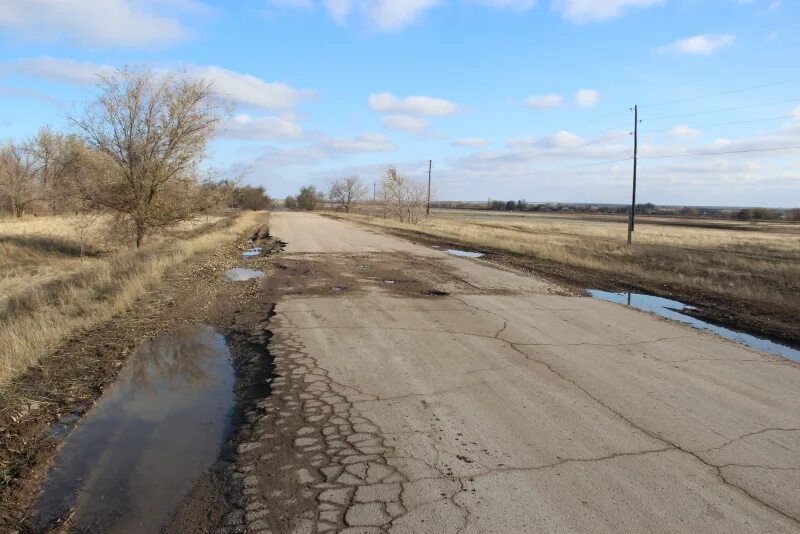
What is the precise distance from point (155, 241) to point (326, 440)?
22360 millimetres

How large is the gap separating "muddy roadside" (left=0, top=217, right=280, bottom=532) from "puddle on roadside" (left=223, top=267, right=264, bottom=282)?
0.76 metres

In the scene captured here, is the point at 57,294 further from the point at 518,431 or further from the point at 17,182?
the point at 17,182

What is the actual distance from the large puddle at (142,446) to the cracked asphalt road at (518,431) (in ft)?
1.59

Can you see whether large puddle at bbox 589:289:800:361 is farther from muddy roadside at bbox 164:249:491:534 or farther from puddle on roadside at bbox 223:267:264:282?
puddle on roadside at bbox 223:267:264:282

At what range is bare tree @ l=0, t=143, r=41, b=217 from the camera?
49.9 m

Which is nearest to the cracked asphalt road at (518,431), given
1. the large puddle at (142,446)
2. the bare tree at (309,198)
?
the large puddle at (142,446)

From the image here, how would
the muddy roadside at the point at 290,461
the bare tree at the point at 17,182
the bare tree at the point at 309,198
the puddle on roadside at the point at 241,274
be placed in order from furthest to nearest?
the bare tree at the point at 309,198 → the bare tree at the point at 17,182 → the puddle on roadside at the point at 241,274 → the muddy roadside at the point at 290,461

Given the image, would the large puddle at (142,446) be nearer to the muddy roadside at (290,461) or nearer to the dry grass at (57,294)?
the muddy roadside at (290,461)

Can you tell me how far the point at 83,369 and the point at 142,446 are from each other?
2.36 metres

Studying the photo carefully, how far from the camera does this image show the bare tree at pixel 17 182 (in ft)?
164

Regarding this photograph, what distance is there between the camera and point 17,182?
50.8 metres

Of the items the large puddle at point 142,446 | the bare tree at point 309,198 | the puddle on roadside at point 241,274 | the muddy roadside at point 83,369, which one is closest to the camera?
the large puddle at point 142,446

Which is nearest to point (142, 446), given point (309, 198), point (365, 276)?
point (365, 276)

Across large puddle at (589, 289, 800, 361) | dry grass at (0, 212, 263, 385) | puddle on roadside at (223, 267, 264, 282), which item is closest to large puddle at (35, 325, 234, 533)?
dry grass at (0, 212, 263, 385)
